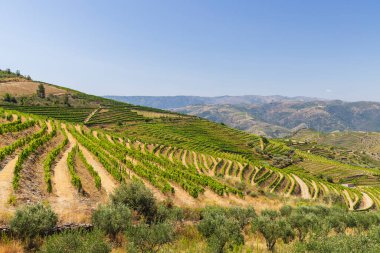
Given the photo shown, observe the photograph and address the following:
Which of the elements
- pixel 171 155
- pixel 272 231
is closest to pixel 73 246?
pixel 272 231

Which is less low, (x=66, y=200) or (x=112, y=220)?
(x=112, y=220)

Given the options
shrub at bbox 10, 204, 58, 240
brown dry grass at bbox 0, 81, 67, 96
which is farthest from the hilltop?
brown dry grass at bbox 0, 81, 67, 96

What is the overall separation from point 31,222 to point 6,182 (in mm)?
11857

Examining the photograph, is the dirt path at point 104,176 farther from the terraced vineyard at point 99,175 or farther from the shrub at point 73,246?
the shrub at point 73,246

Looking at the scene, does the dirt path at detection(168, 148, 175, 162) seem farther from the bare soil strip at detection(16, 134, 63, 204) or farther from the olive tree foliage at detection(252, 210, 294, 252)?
the olive tree foliage at detection(252, 210, 294, 252)

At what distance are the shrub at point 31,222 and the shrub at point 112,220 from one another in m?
2.88

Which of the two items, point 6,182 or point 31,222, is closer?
point 31,222

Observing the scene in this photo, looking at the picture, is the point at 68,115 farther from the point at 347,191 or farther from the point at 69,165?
the point at 347,191

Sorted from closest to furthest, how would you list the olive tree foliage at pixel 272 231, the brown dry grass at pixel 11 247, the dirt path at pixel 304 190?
the brown dry grass at pixel 11 247 → the olive tree foliage at pixel 272 231 → the dirt path at pixel 304 190

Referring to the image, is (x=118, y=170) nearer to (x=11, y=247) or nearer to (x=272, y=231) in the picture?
(x=11, y=247)

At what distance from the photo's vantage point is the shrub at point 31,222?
15258mm

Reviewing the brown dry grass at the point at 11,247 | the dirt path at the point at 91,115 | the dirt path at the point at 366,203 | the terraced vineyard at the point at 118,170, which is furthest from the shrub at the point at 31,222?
the dirt path at the point at 91,115

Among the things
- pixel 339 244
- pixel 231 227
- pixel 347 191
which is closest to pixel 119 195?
pixel 231 227

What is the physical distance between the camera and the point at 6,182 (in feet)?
79.9
